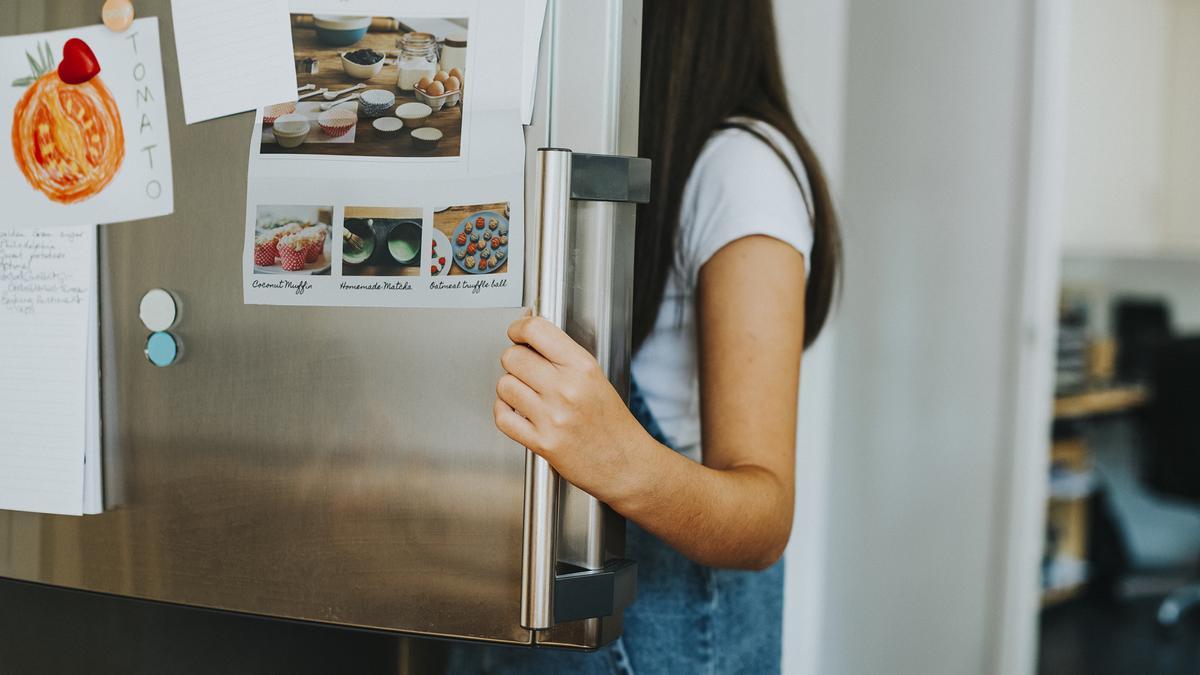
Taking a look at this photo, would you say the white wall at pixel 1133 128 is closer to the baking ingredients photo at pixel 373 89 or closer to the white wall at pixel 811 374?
the white wall at pixel 811 374

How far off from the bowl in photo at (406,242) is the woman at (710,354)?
3.5 inches

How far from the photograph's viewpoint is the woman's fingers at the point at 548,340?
1.96ft

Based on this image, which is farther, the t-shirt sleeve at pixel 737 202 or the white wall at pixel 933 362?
the white wall at pixel 933 362

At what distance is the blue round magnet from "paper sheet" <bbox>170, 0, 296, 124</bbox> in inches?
6.0

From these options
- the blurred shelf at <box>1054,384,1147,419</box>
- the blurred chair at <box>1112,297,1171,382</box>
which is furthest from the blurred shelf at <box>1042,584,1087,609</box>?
the blurred chair at <box>1112,297,1171,382</box>

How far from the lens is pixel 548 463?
61 cm

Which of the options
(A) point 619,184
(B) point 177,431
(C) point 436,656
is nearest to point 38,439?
(B) point 177,431

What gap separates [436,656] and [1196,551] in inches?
157

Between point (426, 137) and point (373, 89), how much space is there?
49mm

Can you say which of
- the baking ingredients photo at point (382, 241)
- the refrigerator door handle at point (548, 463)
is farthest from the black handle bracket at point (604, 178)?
the baking ingredients photo at point (382, 241)

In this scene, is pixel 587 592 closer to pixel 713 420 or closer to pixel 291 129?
pixel 713 420

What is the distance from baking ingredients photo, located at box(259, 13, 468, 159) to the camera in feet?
2.08

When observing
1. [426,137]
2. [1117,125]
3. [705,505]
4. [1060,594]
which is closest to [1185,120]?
[1117,125]

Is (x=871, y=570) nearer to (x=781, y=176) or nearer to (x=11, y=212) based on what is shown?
(x=781, y=176)
